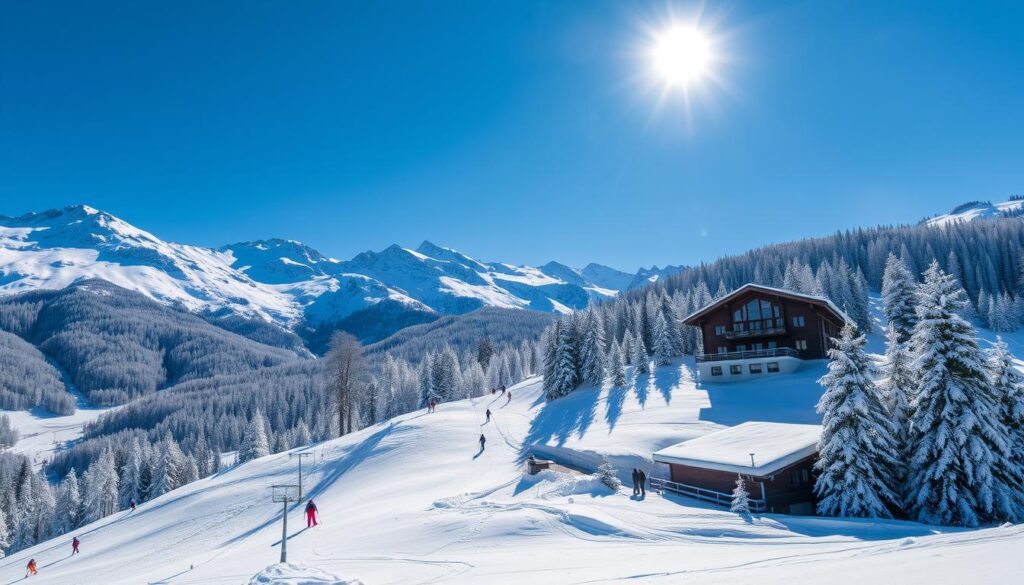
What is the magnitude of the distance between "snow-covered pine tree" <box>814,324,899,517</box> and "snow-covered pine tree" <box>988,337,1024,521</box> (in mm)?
3922

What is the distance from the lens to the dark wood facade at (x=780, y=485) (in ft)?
76.7

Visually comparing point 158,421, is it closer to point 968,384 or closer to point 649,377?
point 649,377

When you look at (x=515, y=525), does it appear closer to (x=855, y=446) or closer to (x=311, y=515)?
(x=311, y=515)

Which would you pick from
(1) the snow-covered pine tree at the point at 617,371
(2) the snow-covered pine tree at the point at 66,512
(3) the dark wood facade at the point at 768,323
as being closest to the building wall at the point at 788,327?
(3) the dark wood facade at the point at 768,323

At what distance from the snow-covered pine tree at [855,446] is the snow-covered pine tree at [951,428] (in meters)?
1.08

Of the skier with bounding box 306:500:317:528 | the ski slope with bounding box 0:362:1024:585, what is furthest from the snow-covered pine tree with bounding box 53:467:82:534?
the skier with bounding box 306:500:317:528

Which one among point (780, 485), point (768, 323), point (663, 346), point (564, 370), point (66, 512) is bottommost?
point (66, 512)

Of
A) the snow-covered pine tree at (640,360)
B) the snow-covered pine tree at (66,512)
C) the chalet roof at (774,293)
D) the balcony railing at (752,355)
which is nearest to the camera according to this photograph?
the chalet roof at (774,293)

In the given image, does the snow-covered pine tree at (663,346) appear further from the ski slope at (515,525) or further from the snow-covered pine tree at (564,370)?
the snow-covered pine tree at (564,370)

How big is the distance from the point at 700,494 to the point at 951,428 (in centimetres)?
1052

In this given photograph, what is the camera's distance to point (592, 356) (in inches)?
2329

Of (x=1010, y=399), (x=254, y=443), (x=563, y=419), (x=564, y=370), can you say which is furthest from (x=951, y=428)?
(x=254, y=443)

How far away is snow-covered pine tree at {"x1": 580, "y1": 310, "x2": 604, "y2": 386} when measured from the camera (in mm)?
58000

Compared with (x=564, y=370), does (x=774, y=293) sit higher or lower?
higher
